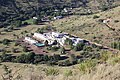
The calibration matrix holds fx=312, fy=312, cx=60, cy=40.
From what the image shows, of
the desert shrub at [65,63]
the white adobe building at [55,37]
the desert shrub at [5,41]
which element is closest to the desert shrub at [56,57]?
the desert shrub at [65,63]

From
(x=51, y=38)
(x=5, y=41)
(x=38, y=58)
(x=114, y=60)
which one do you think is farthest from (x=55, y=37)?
(x=114, y=60)

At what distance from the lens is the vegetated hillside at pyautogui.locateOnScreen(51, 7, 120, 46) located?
53.6m

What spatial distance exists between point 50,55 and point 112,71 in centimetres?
3651

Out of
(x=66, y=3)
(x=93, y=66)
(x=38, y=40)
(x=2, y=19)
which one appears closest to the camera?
(x=93, y=66)

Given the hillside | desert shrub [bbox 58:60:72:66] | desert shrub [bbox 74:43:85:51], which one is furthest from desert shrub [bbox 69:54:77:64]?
desert shrub [bbox 74:43:85:51]

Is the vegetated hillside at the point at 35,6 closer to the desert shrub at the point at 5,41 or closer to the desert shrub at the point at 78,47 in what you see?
the desert shrub at the point at 5,41

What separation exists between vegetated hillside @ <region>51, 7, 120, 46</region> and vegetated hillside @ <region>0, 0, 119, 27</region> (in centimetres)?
1421

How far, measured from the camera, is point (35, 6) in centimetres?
9306

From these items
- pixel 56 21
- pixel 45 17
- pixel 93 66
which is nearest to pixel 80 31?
pixel 56 21

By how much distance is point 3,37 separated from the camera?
60250 mm

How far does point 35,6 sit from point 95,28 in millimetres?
37164

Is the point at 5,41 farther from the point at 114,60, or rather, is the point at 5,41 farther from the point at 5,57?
the point at 114,60

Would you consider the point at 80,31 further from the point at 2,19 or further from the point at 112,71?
the point at 112,71

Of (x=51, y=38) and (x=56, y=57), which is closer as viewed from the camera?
(x=56, y=57)
